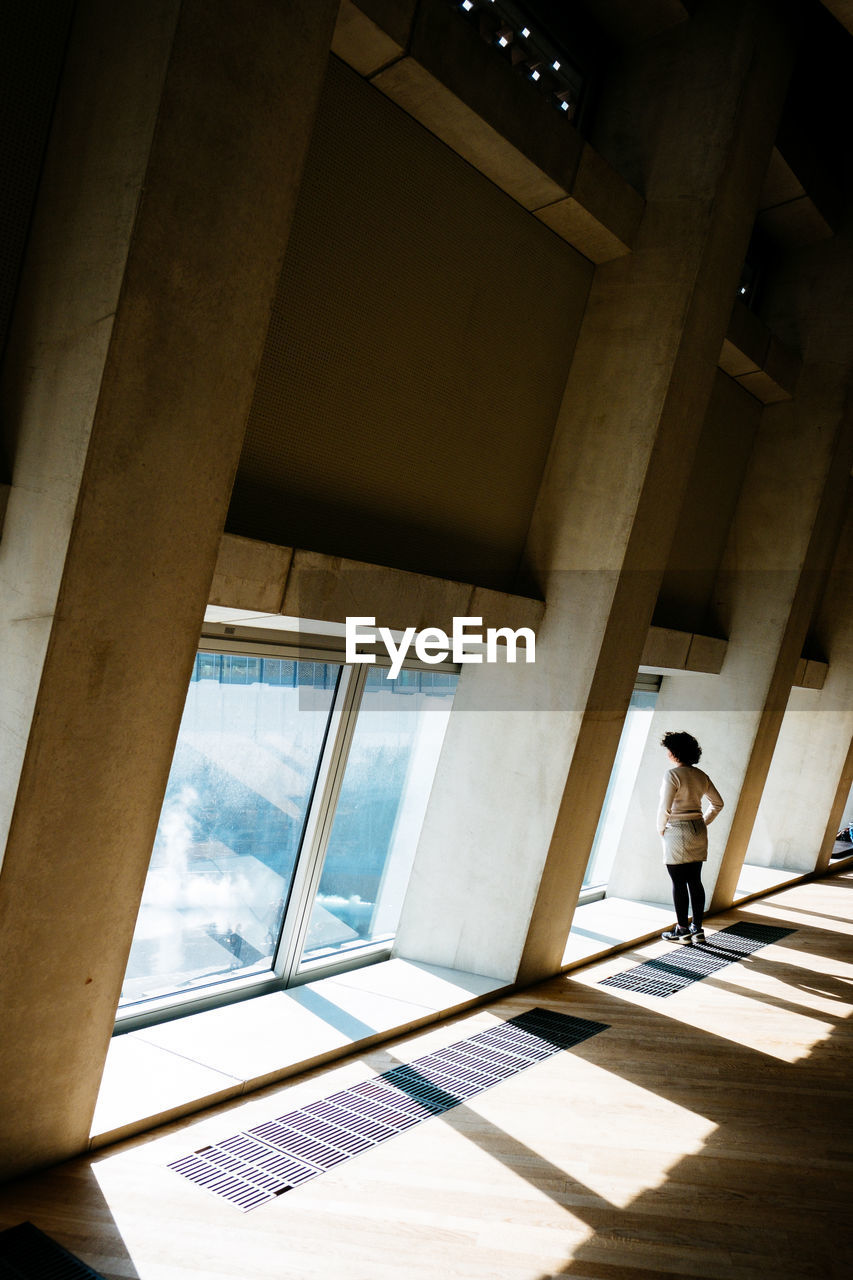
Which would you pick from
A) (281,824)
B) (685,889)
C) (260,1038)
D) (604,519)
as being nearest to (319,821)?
(281,824)

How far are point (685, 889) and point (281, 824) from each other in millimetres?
4110

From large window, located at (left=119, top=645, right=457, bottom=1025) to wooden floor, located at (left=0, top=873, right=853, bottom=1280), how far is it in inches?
42.3

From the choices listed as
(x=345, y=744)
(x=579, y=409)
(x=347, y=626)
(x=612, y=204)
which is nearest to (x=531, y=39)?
(x=612, y=204)

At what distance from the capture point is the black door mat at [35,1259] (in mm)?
3156

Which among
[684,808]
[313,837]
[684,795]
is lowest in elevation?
[313,837]

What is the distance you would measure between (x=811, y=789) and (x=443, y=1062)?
31.3 feet

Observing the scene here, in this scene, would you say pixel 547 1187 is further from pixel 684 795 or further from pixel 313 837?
pixel 684 795

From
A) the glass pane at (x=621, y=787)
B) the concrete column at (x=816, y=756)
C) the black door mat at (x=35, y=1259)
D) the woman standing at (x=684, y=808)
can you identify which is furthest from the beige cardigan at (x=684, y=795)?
the black door mat at (x=35, y=1259)

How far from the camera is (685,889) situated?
→ 26.9ft

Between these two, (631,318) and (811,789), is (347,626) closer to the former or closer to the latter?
(631,318)

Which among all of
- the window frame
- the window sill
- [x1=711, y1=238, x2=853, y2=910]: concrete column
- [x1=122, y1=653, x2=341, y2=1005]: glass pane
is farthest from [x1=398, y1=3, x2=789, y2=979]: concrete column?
[x1=711, y1=238, x2=853, y2=910]: concrete column

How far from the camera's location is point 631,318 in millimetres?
6289

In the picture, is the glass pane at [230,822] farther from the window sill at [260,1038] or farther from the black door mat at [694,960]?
the black door mat at [694,960]

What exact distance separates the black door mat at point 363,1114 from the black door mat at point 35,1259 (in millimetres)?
653
